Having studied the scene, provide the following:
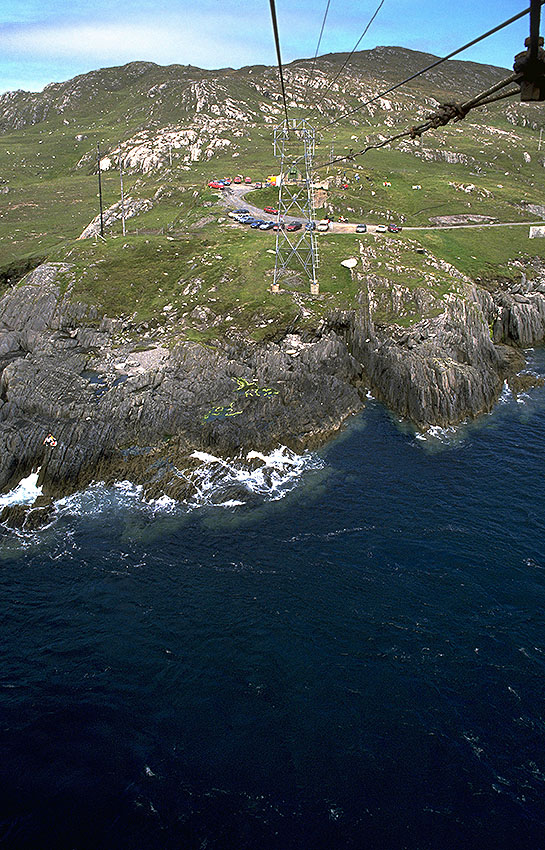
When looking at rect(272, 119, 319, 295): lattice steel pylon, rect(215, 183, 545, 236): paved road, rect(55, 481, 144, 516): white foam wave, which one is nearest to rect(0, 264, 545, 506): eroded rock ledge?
rect(55, 481, 144, 516): white foam wave

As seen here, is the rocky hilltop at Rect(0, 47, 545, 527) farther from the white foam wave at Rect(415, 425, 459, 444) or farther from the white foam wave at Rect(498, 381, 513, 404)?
the white foam wave at Rect(415, 425, 459, 444)

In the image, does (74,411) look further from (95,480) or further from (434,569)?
(434,569)

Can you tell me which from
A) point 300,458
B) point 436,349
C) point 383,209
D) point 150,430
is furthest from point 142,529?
point 383,209

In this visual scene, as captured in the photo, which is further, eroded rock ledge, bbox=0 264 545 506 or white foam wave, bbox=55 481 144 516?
eroded rock ledge, bbox=0 264 545 506

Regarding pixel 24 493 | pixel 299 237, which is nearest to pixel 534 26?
pixel 24 493

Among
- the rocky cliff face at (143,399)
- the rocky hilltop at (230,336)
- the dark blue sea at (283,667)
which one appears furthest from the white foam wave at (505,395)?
the rocky cliff face at (143,399)

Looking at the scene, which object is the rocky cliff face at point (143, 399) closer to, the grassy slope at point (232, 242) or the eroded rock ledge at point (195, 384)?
the eroded rock ledge at point (195, 384)

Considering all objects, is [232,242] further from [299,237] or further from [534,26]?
[534,26]
